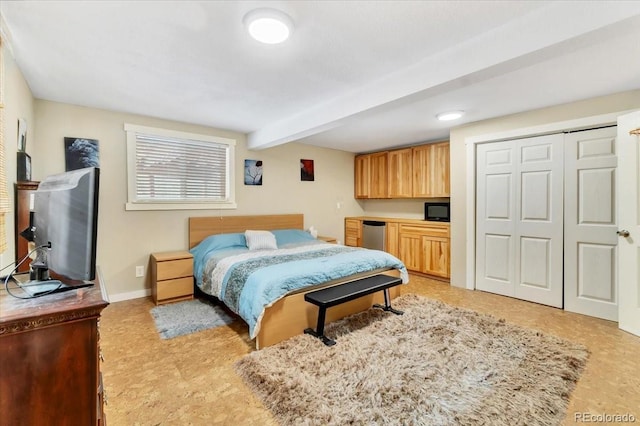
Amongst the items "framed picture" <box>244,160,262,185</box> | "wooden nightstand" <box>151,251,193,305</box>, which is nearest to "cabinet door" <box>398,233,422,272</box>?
"framed picture" <box>244,160,262,185</box>

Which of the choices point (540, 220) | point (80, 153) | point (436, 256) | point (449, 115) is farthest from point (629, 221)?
point (80, 153)

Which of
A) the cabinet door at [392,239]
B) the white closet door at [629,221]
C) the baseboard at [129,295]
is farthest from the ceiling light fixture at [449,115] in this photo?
the baseboard at [129,295]

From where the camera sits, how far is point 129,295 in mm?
3584

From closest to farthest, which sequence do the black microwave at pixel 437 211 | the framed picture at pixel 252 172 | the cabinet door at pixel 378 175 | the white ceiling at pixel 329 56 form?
1. the white ceiling at pixel 329 56
2. the framed picture at pixel 252 172
3. the black microwave at pixel 437 211
4. the cabinet door at pixel 378 175

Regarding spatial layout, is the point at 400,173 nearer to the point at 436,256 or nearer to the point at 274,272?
the point at 436,256

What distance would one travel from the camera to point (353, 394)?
180 cm

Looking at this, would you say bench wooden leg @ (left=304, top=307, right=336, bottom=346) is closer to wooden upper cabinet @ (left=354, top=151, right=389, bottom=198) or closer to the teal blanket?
the teal blanket

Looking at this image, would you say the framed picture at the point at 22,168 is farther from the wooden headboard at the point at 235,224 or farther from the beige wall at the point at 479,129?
the beige wall at the point at 479,129

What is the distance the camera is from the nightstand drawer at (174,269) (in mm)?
3375

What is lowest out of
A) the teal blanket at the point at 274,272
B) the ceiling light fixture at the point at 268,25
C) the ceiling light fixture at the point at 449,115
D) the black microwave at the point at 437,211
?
the teal blanket at the point at 274,272

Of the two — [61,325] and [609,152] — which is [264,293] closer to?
[61,325]

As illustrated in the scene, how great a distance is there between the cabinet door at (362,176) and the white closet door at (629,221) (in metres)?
3.66

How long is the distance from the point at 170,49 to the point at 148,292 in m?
2.96

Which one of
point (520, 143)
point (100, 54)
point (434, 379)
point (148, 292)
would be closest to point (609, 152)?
point (520, 143)
